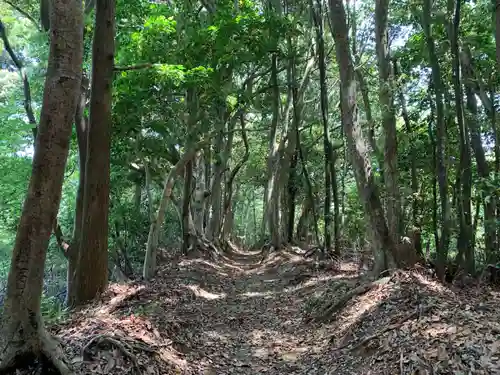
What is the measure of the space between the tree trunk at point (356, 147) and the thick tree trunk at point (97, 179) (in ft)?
14.0

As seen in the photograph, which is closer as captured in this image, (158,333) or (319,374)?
(319,374)

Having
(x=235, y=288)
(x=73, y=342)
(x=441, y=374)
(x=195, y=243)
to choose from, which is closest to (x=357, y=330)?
(x=441, y=374)

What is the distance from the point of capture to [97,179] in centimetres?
820

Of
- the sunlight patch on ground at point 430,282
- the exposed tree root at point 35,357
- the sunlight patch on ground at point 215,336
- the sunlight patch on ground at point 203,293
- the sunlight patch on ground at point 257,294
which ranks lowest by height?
the sunlight patch on ground at point 215,336

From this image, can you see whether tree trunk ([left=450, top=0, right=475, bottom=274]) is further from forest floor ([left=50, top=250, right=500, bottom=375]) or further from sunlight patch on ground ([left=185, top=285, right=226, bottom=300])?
sunlight patch on ground ([left=185, top=285, right=226, bottom=300])

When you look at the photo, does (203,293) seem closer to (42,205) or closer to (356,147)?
(356,147)

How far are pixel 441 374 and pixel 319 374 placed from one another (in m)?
1.97

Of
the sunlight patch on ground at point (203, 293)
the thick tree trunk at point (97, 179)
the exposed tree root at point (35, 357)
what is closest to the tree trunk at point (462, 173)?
the sunlight patch on ground at point (203, 293)

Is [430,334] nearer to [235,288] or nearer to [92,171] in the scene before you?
[92,171]

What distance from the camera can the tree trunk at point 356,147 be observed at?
8.45 meters

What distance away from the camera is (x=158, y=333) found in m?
6.29

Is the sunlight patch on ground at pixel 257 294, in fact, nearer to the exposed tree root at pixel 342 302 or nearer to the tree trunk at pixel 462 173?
the exposed tree root at pixel 342 302

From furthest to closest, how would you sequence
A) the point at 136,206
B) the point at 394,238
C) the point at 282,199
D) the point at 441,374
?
the point at 282,199
the point at 136,206
the point at 394,238
the point at 441,374

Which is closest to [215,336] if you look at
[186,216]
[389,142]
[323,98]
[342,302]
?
[342,302]
